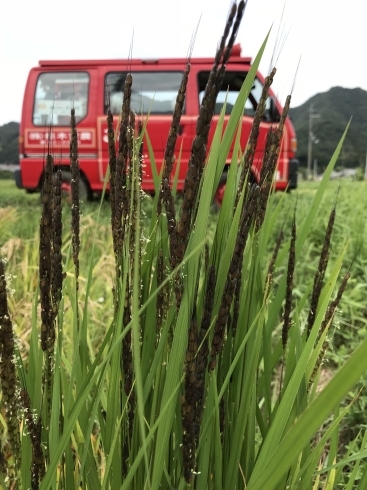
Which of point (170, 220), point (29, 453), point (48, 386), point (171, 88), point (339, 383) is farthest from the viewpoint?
point (171, 88)

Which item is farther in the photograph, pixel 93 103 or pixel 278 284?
pixel 93 103

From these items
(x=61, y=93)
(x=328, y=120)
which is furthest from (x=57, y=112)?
(x=328, y=120)

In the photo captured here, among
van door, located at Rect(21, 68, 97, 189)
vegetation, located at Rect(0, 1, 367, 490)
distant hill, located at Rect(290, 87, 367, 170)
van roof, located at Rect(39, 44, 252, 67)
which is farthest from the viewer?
distant hill, located at Rect(290, 87, 367, 170)

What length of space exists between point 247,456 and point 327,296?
0.23m

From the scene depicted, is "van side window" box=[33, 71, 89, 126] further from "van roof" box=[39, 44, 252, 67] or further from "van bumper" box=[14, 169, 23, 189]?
"van bumper" box=[14, 169, 23, 189]

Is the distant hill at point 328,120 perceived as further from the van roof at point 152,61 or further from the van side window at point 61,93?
the van side window at point 61,93

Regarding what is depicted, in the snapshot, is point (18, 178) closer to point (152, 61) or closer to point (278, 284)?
point (152, 61)

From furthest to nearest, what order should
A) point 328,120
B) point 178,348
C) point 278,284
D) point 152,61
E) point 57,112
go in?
point 328,120, point 57,112, point 152,61, point 278,284, point 178,348

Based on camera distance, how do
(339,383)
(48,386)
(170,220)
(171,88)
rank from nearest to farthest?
(339,383) → (170,220) → (48,386) → (171,88)

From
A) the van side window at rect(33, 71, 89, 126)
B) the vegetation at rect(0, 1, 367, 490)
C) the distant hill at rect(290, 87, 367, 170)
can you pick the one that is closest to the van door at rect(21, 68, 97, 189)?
the van side window at rect(33, 71, 89, 126)

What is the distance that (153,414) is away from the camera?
1.81ft

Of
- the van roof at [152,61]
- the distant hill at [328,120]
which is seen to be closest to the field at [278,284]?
the van roof at [152,61]

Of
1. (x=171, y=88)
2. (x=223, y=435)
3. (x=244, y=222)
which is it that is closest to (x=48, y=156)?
(x=244, y=222)

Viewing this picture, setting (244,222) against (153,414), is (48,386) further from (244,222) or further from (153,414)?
(244,222)
